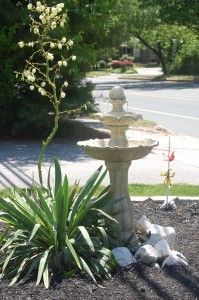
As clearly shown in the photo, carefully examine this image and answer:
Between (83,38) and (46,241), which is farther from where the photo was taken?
(83,38)

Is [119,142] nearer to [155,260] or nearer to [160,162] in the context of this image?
[155,260]

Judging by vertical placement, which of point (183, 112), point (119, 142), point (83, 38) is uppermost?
point (83, 38)

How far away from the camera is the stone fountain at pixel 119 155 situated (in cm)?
534

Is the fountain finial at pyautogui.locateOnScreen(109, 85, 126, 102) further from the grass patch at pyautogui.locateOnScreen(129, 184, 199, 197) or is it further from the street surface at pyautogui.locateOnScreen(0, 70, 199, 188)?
the grass patch at pyautogui.locateOnScreen(129, 184, 199, 197)

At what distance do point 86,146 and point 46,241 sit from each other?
88 cm

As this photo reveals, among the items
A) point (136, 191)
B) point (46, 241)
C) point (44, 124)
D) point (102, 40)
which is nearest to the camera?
point (46, 241)

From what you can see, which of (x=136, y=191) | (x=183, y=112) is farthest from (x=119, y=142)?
(x=183, y=112)

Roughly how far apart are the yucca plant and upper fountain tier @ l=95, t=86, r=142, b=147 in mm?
501

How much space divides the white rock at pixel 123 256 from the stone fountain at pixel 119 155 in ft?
0.80

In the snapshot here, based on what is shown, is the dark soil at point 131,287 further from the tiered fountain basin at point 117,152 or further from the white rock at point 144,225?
the tiered fountain basin at point 117,152

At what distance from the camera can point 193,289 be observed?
4.70 meters

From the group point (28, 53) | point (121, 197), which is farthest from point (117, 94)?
point (28, 53)

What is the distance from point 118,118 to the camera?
17.6 feet

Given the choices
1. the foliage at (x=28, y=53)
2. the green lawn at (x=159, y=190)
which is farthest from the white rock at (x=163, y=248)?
the foliage at (x=28, y=53)
